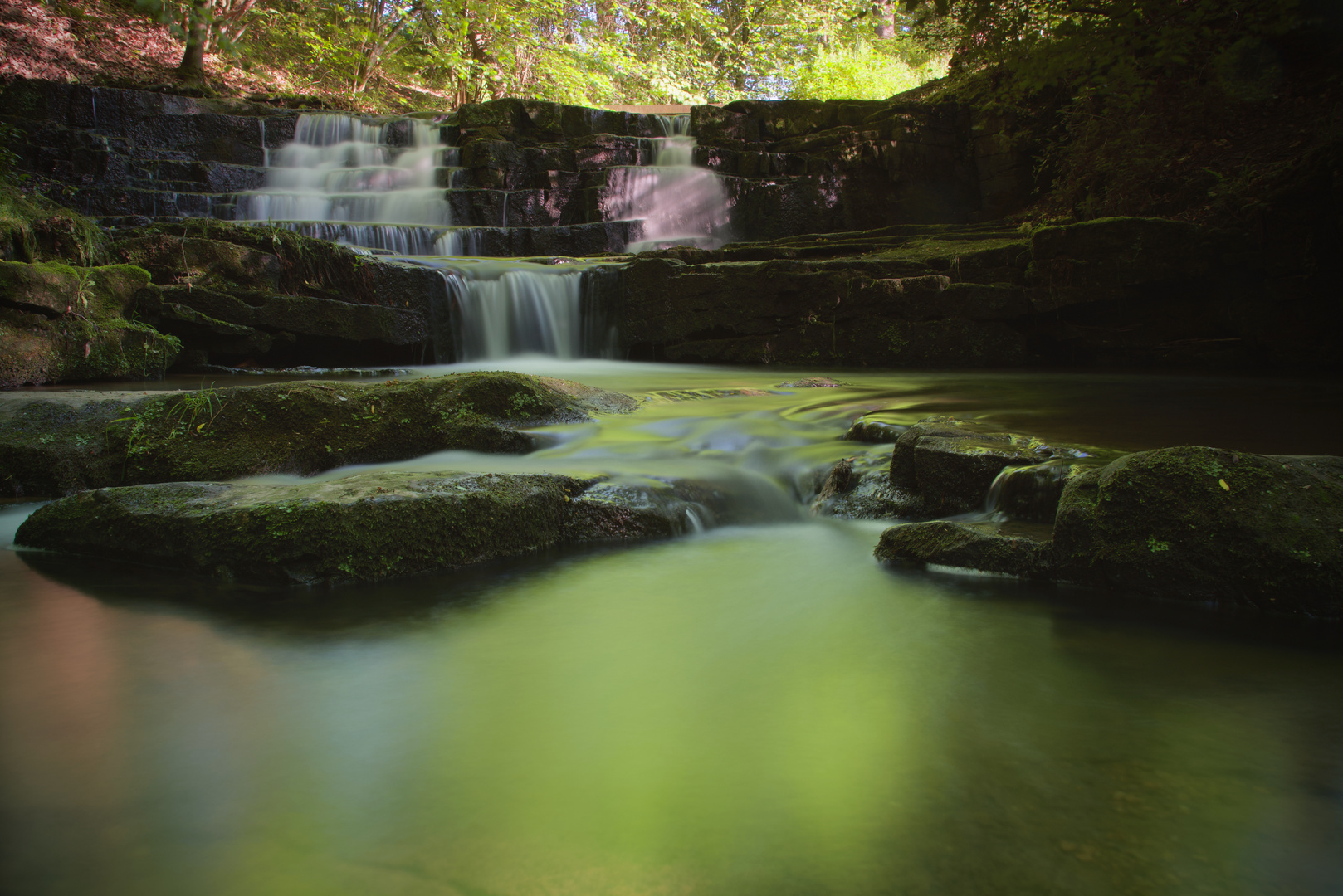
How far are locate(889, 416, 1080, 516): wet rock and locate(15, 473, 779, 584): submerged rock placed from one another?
141 centimetres

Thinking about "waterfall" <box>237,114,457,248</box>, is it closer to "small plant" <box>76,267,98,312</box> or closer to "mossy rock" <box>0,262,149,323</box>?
"mossy rock" <box>0,262,149,323</box>

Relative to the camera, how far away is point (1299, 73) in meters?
10.1

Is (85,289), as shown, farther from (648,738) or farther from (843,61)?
(843,61)

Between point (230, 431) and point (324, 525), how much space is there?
1633 millimetres

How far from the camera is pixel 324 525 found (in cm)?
309

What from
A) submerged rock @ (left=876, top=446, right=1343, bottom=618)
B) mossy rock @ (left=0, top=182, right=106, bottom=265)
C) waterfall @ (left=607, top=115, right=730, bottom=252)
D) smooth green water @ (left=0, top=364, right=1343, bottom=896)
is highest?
waterfall @ (left=607, top=115, right=730, bottom=252)

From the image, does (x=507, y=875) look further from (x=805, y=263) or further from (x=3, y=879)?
(x=805, y=263)

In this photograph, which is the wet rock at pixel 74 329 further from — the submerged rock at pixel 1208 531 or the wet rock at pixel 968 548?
the submerged rock at pixel 1208 531

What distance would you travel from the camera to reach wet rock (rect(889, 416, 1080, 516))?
3738 mm

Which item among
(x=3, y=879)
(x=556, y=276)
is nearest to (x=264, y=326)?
(x=556, y=276)

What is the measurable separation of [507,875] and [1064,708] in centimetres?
150

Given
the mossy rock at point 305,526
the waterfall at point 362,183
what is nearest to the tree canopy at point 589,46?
the waterfall at point 362,183

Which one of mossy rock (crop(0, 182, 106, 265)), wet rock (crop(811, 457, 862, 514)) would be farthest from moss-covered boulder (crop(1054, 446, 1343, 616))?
mossy rock (crop(0, 182, 106, 265))

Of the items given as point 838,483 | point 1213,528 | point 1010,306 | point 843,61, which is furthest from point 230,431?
point 843,61
